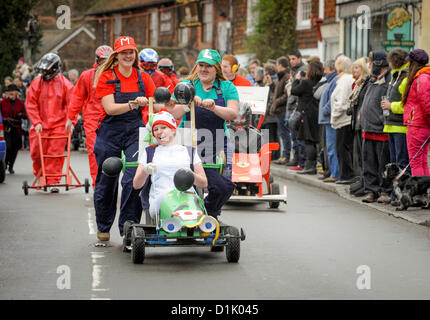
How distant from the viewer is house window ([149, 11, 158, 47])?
57.5 metres

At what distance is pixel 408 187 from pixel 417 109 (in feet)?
3.61

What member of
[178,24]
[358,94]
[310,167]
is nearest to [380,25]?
[310,167]

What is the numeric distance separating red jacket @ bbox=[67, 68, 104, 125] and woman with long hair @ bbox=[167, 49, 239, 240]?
3736mm

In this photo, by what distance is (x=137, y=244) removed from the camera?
28.1 feet

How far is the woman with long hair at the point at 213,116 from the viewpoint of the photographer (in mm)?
9234

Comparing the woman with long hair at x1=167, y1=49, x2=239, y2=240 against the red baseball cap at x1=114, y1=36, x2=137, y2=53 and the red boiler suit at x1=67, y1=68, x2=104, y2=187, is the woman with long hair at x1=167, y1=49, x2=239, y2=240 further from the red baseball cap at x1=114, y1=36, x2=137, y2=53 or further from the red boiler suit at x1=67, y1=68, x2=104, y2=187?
the red boiler suit at x1=67, y1=68, x2=104, y2=187

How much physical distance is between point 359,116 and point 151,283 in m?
7.85

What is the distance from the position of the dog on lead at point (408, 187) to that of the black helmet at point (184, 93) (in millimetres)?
4868

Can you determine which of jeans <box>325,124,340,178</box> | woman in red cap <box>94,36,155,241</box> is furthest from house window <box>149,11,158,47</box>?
woman in red cap <box>94,36,155,241</box>

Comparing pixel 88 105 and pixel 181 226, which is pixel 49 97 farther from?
pixel 181 226

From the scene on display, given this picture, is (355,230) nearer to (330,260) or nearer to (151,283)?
(330,260)

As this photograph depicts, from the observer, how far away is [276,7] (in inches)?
1391

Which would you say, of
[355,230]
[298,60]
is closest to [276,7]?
[298,60]
